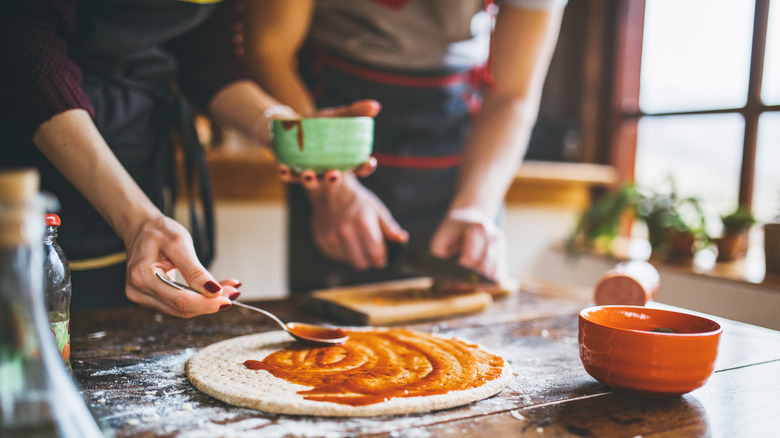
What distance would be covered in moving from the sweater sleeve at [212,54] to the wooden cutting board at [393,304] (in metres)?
0.51

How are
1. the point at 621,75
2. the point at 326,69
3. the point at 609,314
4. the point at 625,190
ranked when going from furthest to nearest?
the point at 621,75 < the point at 625,190 < the point at 326,69 < the point at 609,314

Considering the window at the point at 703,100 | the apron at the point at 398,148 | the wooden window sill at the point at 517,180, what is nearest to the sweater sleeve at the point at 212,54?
the apron at the point at 398,148

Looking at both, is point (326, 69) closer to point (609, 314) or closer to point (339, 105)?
point (339, 105)

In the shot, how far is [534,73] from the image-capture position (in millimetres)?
1671

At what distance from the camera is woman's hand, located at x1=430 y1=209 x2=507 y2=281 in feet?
4.46

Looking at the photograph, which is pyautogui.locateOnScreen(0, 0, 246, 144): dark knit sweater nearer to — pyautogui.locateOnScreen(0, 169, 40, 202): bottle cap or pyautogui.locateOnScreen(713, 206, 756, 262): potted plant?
pyautogui.locateOnScreen(0, 169, 40, 202): bottle cap

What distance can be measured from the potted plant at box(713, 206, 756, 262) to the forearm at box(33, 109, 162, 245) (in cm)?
236

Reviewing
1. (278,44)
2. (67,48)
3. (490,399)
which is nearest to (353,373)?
(490,399)

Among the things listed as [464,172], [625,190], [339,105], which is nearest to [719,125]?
[625,190]

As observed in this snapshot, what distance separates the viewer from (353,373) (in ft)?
2.67

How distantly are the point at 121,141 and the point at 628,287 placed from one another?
97cm

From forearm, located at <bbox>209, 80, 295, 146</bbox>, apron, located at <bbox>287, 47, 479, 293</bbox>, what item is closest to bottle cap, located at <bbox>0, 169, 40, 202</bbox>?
forearm, located at <bbox>209, 80, 295, 146</bbox>

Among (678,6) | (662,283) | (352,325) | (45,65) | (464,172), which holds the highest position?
(678,6)

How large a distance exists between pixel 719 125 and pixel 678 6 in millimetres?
641
